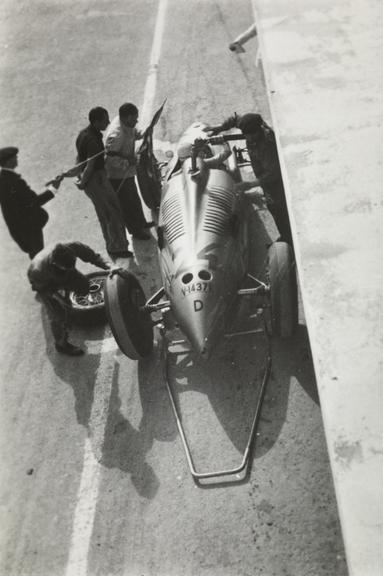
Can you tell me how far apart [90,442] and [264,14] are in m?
7.71

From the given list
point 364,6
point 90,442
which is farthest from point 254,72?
point 90,442

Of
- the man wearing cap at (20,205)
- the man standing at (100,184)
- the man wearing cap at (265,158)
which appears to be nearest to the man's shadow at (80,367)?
the man wearing cap at (20,205)

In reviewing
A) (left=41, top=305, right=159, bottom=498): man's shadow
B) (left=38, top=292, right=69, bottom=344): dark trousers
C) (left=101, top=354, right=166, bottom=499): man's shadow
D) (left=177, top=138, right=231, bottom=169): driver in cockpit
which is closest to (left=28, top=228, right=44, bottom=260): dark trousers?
(left=41, top=305, right=159, bottom=498): man's shadow

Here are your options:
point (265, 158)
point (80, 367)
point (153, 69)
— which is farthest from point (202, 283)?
point (153, 69)

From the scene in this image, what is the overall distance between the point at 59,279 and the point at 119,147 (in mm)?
2357

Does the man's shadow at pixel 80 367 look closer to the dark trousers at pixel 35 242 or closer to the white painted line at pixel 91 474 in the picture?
the white painted line at pixel 91 474

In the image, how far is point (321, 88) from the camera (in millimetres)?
8102

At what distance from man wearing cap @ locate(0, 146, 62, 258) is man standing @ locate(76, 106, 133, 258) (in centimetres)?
48

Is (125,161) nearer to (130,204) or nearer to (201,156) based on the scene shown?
(130,204)

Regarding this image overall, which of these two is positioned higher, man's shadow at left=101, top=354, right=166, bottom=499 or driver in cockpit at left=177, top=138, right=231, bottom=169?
driver in cockpit at left=177, top=138, right=231, bottom=169

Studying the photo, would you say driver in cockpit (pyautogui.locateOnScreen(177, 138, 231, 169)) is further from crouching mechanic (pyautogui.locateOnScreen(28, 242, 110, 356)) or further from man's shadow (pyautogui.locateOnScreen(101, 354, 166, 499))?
man's shadow (pyautogui.locateOnScreen(101, 354, 166, 499))

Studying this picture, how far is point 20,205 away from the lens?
8008 millimetres

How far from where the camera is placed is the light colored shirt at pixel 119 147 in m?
8.29

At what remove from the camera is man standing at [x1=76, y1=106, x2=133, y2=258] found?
810cm
